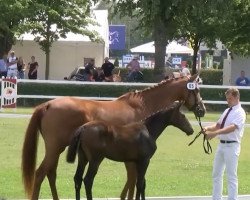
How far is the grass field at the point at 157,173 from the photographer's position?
1224 cm

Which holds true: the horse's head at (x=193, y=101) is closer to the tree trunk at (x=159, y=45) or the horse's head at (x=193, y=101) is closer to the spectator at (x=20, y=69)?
the spectator at (x=20, y=69)

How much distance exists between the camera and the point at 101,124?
979 cm

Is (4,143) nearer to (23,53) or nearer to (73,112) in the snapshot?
(73,112)

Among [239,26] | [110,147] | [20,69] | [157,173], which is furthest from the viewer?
[239,26]

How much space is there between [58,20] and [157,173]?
27.3 metres

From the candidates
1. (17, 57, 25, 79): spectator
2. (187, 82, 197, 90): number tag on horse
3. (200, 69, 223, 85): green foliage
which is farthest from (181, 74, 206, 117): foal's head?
(200, 69, 223, 85): green foliage

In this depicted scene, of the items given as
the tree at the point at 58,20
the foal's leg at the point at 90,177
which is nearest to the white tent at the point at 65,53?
the tree at the point at 58,20

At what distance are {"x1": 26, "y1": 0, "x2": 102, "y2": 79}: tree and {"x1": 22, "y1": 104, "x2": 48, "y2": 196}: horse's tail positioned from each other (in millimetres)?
28108

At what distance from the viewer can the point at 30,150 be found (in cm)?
1091

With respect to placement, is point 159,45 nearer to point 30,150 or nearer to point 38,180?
point 30,150

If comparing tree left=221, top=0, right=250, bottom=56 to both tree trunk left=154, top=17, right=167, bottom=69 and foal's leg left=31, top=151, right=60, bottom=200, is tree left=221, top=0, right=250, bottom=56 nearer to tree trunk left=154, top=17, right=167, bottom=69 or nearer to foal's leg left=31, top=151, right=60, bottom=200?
tree trunk left=154, top=17, right=167, bottom=69

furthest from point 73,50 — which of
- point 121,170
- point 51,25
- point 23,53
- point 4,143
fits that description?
point 121,170

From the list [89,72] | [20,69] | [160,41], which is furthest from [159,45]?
[20,69]

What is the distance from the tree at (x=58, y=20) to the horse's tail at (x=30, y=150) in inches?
1107
